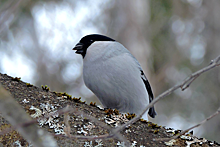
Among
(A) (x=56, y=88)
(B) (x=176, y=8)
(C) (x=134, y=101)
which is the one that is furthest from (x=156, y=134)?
(B) (x=176, y=8)

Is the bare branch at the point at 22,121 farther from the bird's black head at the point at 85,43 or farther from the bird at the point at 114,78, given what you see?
the bird's black head at the point at 85,43

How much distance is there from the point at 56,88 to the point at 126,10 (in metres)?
3.51

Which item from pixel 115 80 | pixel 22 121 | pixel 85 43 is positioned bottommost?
pixel 22 121

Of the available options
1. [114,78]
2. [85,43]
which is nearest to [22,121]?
[114,78]

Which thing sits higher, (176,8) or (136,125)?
(176,8)

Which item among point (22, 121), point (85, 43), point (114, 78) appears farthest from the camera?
point (85, 43)

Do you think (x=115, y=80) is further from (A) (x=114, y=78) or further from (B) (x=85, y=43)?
(B) (x=85, y=43)

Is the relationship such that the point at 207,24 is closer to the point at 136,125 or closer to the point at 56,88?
the point at 56,88

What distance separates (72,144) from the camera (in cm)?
188

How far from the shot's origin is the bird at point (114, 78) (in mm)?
3619

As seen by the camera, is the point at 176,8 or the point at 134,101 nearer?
the point at 134,101

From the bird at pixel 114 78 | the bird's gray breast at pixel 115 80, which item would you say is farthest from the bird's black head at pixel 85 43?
the bird's gray breast at pixel 115 80

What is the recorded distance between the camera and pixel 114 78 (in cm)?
359

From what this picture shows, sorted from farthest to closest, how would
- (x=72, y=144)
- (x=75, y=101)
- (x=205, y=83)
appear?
(x=205, y=83) < (x=75, y=101) < (x=72, y=144)
